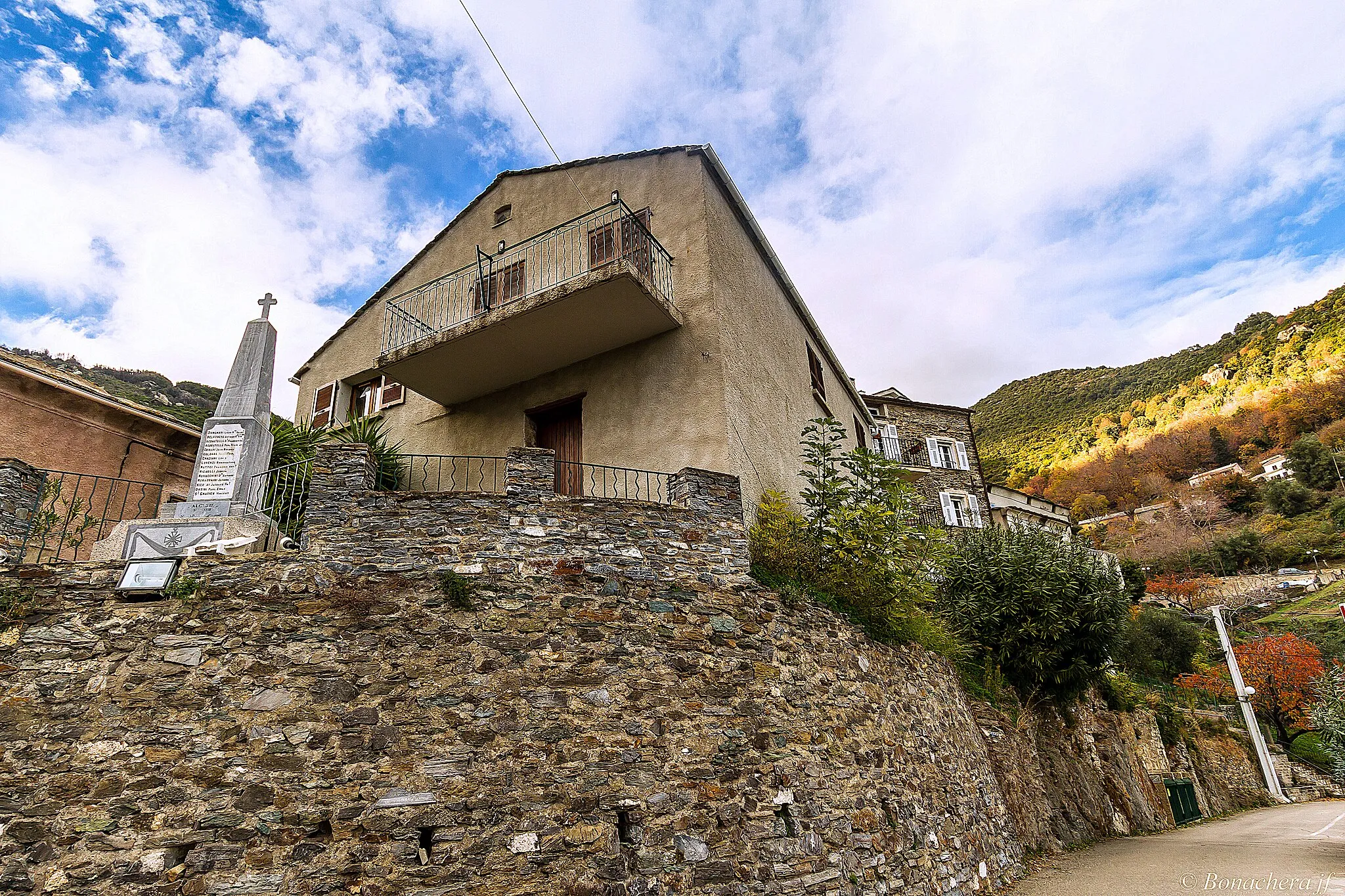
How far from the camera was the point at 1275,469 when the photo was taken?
56.7m

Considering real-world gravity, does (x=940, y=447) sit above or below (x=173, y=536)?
above

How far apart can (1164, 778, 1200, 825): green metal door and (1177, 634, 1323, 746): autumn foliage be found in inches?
342

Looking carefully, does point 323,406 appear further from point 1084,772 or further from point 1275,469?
point 1275,469

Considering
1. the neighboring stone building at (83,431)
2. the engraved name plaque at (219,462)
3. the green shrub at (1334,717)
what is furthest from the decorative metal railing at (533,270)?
the green shrub at (1334,717)

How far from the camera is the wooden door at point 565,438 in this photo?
10.3 m

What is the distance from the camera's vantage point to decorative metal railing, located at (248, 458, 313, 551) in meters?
7.67

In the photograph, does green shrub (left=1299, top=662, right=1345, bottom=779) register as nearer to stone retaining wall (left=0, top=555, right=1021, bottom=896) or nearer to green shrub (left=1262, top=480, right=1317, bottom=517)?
stone retaining wall (left=0, top=555, right=1021, bottom=896)

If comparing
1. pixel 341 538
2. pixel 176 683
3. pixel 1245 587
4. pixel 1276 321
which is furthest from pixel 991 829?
pixel 1276 321

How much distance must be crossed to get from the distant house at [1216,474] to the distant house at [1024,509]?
27.4m

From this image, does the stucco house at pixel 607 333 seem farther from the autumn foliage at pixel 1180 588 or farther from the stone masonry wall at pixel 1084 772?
the autumn foliage at pixel 1180 588

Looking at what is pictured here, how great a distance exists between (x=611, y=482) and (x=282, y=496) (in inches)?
157

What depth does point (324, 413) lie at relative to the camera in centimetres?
1437

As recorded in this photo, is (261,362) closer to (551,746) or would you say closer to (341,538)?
(341,538)

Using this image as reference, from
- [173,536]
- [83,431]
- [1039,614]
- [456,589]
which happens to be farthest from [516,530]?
[1039,614]
